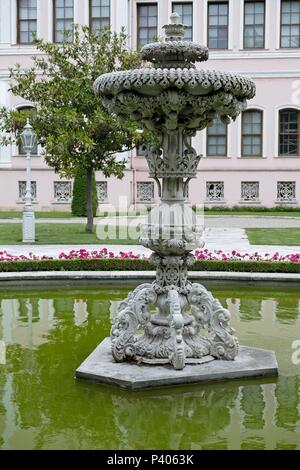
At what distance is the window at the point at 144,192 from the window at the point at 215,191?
2.47 metres

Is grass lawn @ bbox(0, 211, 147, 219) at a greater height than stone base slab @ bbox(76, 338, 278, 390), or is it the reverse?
grass lawn @ bbox(0, 211, 147, 219)

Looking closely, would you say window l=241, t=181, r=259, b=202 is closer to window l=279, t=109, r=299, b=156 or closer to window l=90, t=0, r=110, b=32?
window l=279, t=109, r=299, b=156

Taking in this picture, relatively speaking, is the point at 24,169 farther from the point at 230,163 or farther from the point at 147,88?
the point at 147,88

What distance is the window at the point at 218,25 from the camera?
30.2 metres

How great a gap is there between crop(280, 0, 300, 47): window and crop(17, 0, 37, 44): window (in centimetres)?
1054

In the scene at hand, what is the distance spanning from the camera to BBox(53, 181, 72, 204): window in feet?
99.3

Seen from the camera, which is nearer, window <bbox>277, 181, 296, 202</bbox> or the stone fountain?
the stone fountain

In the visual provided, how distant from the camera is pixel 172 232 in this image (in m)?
6.26

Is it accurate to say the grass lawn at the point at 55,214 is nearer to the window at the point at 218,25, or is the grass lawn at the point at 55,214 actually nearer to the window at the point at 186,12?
the window at the point at 218,25

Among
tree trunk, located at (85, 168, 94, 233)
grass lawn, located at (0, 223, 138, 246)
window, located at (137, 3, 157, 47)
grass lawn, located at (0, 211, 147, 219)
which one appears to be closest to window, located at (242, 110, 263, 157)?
window, located at (137, 3, 157, 47)

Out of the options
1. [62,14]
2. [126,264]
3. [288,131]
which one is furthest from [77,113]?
[288,131]

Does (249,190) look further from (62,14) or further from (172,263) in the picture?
(172,263)

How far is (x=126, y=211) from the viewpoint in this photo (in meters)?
29.4

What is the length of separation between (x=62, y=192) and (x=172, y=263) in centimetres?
2439
